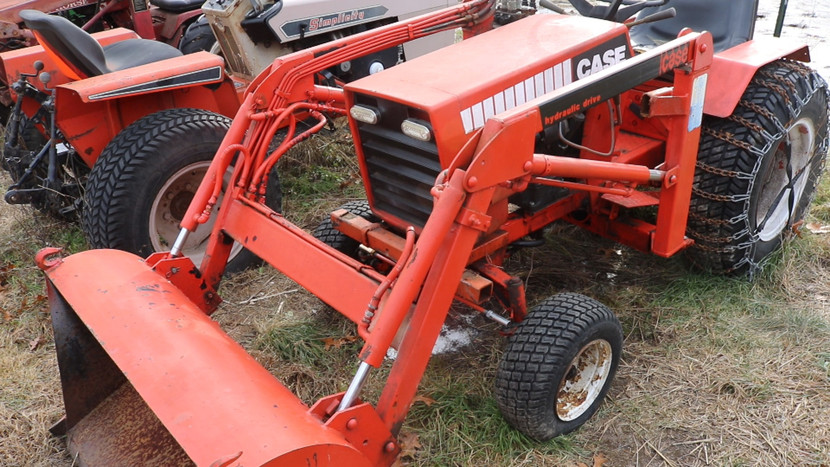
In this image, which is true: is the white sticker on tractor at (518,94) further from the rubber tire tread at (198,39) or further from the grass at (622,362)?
the rubber tire tread at (198,39)

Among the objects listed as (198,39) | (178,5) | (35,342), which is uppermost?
(178,5)

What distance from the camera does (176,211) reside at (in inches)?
158

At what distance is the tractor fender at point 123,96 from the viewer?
3756 millimetres

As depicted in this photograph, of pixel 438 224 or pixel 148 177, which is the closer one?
pixel 438 224

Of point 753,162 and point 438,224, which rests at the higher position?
point 438,224

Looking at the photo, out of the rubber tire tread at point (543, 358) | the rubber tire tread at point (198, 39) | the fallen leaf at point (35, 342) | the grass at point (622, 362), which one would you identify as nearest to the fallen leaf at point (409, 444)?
the grass at point (622, 362)

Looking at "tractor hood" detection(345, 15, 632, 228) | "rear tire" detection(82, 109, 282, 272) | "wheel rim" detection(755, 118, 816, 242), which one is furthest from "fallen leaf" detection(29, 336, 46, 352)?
"wheel rim" detection(755, 118, 816, 242)

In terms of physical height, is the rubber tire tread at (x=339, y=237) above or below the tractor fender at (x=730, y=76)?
below

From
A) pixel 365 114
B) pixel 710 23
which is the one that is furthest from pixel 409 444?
pixel 710 23

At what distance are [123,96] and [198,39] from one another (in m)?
2.32

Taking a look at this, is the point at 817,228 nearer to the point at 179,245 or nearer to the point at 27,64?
the point at 179,245

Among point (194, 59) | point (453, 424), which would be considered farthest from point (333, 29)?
point (453, 424)

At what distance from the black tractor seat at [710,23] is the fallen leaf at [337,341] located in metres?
2.01

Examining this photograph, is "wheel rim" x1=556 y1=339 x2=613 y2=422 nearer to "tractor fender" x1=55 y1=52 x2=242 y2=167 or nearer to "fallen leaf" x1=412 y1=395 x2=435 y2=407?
"fallen leaf" x1=412 y1=395 x2=435 y2=407
